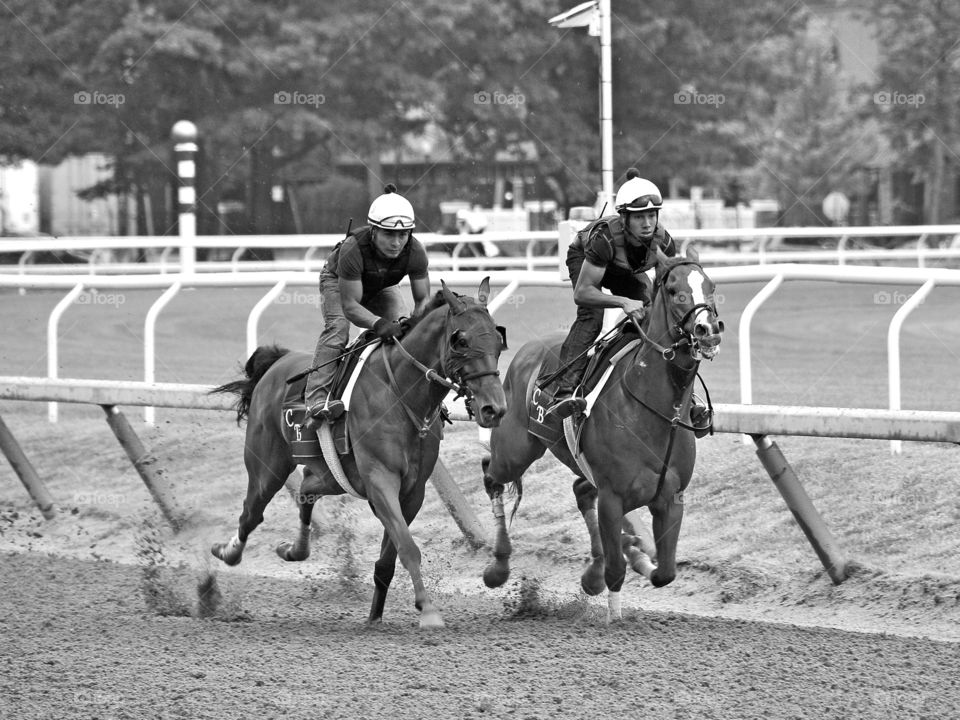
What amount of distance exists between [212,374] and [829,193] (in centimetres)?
2499

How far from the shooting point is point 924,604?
22.9 ft

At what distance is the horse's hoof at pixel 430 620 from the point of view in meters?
6.90

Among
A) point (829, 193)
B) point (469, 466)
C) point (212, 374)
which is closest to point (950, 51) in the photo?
point (829, 193)

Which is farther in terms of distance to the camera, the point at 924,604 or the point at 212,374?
the point at 212,374

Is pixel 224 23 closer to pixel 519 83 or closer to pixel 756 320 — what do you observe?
pixel 519 83

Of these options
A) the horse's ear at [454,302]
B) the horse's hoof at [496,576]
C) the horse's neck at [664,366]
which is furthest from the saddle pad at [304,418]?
the horse's neck at [664,366]

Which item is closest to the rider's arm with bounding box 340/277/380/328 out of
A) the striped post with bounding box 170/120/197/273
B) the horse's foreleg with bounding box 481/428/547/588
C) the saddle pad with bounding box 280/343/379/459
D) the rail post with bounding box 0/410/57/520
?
the saddle pad with bounding box 280/343/379/459

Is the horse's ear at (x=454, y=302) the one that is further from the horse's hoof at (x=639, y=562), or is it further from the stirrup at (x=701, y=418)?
the horse's hoof at (x=639, y=562)

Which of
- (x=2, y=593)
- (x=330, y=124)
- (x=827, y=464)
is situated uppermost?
(x=330, y=124)

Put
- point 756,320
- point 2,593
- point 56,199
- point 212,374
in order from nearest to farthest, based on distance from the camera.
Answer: point 2,593 → point 212,374 → point 756,320 → point 56,199

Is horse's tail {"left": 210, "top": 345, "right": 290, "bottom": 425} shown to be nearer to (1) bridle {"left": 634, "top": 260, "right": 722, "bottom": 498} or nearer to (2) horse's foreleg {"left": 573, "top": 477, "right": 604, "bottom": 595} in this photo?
(2) horse's foreleg {"left": 573, "top": 477, "right": 604, "bottom": 595}

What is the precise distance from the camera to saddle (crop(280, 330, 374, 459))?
7328mm

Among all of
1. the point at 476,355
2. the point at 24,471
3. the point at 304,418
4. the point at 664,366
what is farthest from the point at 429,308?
the point at 24,471

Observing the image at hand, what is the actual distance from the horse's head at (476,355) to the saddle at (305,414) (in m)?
0.72
